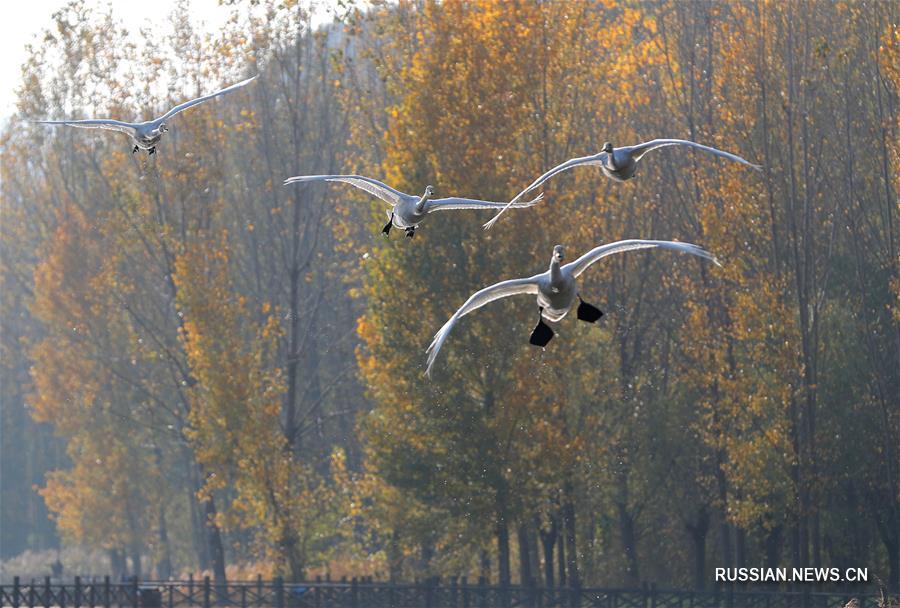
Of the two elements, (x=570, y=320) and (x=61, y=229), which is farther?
(x=61, y=229)

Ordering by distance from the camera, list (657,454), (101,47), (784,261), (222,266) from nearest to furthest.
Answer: (784,261) → (657,454) → (222,266) → (101,47)

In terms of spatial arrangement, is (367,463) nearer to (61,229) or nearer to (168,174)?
(168,174)

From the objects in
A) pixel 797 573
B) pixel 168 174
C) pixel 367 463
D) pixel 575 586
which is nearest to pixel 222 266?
pixel 168 174

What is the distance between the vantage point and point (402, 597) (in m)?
30.8

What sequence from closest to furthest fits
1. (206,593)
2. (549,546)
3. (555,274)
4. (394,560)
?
(555,274), (549,546), (206,593), (394,560)

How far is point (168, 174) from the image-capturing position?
39000 millimetres

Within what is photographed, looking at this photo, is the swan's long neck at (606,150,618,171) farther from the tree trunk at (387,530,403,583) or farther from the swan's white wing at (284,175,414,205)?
the tree trunk at (387,530,403,583)

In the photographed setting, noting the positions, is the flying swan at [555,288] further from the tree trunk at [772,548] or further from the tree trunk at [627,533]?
the tree trunk at [627,533]

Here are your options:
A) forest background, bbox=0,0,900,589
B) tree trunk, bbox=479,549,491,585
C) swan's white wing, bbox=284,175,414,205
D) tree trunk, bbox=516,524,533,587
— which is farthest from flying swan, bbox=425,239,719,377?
tree trunk, bbox=479,549,491,585

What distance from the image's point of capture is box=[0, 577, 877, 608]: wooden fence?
2667 cm

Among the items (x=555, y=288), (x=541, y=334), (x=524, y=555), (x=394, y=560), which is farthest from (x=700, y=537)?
(x=555, y=288)

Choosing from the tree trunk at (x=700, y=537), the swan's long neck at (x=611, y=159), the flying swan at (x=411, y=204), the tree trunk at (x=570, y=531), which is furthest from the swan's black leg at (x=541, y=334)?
the tree trunk at (x=700, y=537)

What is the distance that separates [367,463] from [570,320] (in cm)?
623

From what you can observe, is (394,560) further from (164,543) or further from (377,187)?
(164,543)
